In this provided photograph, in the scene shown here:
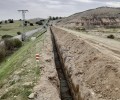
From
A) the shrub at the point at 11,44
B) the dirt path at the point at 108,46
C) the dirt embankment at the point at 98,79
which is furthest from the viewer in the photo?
the shrub at the point at 11,44

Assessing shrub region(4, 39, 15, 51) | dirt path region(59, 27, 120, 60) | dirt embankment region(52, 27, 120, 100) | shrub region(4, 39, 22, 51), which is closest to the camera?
dirt embankment region(52, 27, 120, 100)

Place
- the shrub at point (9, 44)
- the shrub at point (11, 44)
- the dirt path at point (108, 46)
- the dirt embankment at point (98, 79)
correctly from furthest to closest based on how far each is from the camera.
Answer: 1. the shrub at point (11, 44)
2. the shrub at point (9, 44)
3. the dirt path at point (108, 46)
4. the dirt embankment at point (98, 79)

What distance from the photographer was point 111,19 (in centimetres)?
14462

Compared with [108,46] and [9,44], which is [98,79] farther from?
[9,44]

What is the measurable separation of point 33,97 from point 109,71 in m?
3.27

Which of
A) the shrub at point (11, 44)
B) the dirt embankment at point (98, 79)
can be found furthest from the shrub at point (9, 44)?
the dirt embankment at point (98, 79)

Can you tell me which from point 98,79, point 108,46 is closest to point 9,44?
point 108,46

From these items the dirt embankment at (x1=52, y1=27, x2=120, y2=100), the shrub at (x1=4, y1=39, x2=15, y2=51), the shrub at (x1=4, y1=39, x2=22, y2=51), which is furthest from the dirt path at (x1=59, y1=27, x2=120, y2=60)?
the shrub at (x1=4, y1=39, x2=22, y2=51)

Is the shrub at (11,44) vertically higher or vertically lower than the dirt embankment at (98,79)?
lower

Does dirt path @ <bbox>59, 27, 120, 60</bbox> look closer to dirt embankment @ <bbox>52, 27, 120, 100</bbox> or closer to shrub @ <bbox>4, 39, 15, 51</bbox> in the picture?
dirt embankment @ <bbox>52, 27, 120, 100</bbox>

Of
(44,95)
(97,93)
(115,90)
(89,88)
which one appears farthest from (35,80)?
(115,90)

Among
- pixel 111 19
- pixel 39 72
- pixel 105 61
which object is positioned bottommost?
pixel 111 19

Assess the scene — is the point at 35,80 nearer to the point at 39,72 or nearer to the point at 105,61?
the point at 39,72

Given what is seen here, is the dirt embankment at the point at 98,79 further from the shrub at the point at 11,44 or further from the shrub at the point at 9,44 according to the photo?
the shrub at the point at 11,44
